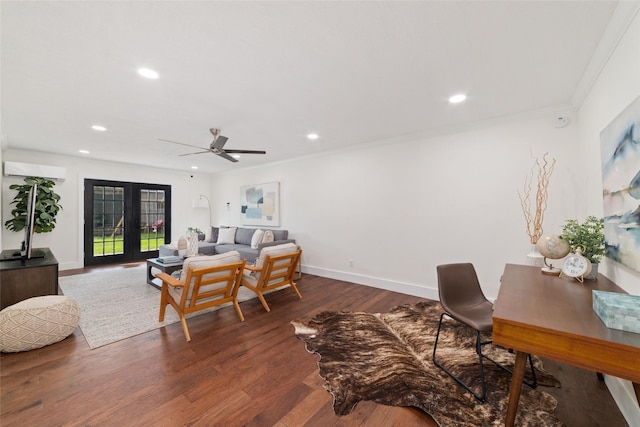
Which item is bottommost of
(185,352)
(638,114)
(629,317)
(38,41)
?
(185,352)

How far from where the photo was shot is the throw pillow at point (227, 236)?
6.33m

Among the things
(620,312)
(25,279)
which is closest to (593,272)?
(620,312)

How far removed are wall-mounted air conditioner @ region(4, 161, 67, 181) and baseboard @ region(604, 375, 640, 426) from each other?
8416 millimetres

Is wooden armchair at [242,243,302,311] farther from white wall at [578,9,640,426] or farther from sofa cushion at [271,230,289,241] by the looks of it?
white wall at [578,9,640,426]

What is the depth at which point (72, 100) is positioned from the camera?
278 centimetres

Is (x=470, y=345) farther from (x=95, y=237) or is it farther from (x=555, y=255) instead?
(x=95, y=237)

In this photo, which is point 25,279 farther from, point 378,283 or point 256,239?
point 378,283

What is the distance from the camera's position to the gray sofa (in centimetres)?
512

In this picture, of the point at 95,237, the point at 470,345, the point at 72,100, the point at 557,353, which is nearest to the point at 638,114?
the point at 557,353

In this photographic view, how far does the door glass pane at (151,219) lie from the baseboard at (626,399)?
8416 mm

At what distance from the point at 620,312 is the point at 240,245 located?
19.4 ft

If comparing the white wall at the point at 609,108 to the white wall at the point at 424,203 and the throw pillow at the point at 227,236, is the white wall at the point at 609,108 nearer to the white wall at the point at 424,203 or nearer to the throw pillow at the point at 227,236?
the white wall at the point at 424,203

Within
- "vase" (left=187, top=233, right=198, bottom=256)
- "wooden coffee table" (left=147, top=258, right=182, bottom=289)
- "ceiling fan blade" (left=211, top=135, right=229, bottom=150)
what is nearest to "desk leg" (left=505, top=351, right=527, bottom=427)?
"ceiling fan blade" (left=211, top=135, right=229, bottom=150)

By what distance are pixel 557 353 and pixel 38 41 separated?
3.70 meters
